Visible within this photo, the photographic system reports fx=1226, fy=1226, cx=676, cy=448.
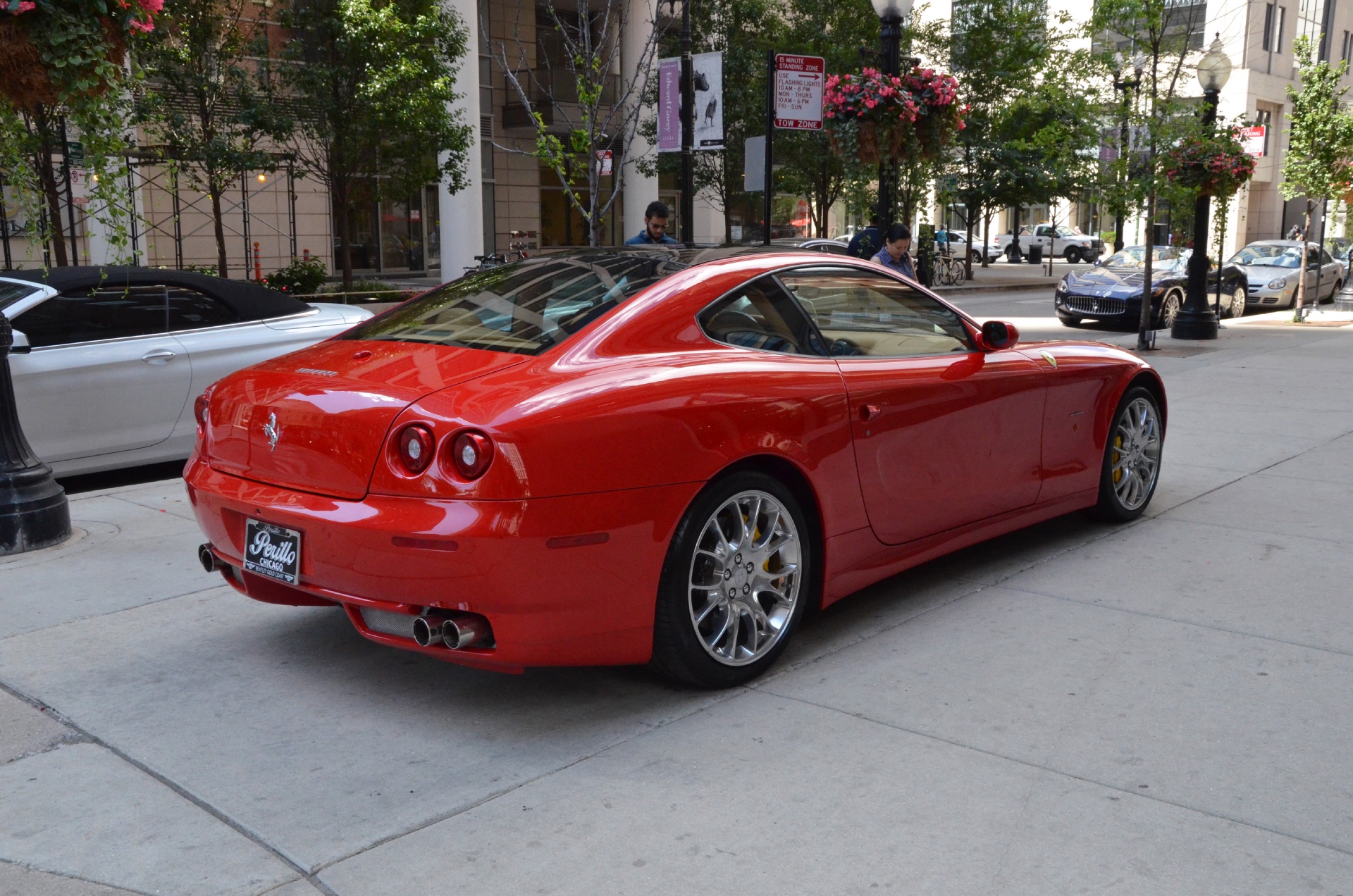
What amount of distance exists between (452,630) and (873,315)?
2.34m

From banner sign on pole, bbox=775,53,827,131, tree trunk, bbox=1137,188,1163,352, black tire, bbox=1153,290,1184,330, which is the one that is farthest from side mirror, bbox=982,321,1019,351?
black tire, bbox=1153,290,1184,330

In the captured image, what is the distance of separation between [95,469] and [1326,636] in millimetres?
6677

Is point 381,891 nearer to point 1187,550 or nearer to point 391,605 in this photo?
point 391,605

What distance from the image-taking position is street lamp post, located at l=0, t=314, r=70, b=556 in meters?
5.88

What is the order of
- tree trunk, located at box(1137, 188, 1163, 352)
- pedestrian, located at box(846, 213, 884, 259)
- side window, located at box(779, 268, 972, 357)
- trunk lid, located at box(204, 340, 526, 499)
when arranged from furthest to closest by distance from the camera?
tree trunk, located at box(1137, 188, 1163, 352), pedestrian, located at box(846, 213, 884, 259), side window, located at box(779, 268, 972, 357), trunk lid, located at box(204, 340, 526, 499)

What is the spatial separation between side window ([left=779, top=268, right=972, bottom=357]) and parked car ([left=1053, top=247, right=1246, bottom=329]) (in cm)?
1444

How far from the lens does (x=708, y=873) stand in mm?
3014

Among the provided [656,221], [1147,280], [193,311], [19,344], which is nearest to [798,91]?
[656,221]

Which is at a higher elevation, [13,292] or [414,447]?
[13,292]

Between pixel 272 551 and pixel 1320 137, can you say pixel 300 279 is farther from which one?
pixel 272 551

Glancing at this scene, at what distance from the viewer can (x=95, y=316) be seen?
738 cm

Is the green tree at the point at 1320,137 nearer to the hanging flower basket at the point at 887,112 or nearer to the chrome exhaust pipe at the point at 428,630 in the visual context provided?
the hanging flower basket at the point at 887,112

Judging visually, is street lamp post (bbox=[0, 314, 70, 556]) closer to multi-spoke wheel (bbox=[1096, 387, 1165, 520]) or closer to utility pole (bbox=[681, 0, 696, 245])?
multi-spoke wheel (bbox=[1096, 387, 1165, 520])

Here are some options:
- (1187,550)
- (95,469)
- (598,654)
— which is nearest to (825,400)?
(598,654)
